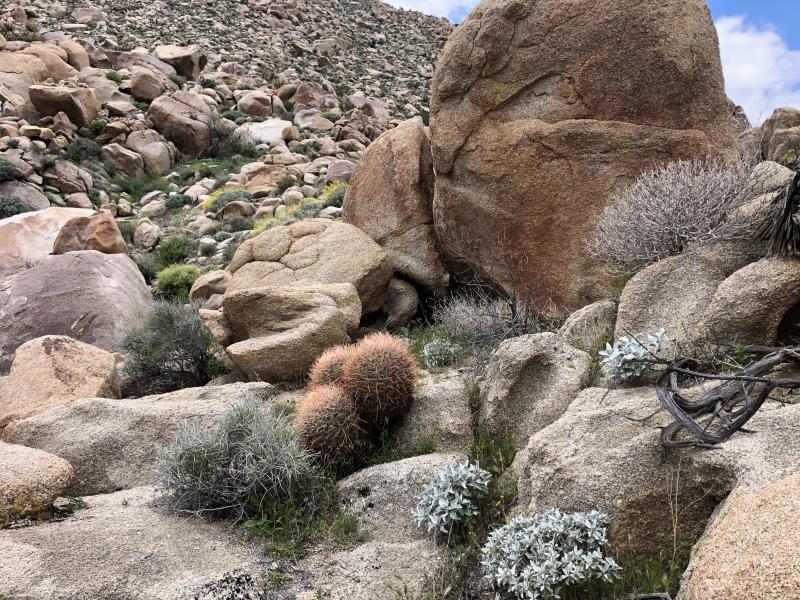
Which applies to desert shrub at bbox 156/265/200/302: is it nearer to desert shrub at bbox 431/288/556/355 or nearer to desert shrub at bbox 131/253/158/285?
desert shrub at bbox 131/253/158/285

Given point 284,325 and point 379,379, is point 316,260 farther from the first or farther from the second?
point 379,379

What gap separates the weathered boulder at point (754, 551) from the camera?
2303 mm

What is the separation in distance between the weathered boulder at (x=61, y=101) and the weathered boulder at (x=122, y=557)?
2378 centimetres

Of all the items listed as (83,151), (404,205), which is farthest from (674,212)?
(83,151)

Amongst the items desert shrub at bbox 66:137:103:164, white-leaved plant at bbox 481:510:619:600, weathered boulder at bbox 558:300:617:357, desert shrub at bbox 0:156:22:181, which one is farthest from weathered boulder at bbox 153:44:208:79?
white-leaved plant at bbox 481:510:619:600

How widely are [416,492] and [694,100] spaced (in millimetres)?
5422

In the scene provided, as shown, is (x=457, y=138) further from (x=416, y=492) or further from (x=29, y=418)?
(x=29, y=418)

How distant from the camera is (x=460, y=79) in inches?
324

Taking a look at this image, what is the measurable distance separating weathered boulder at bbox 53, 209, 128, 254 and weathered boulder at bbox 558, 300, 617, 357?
9.99 metres

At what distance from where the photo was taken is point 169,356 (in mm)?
8172

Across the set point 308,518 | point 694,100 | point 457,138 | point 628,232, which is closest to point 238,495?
point 308,518

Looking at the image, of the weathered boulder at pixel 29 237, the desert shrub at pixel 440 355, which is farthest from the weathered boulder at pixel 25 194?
the desert shrub at pixel 440 355

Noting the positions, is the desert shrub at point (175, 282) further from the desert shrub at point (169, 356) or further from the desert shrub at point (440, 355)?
the desert shrub at point (440, 355)

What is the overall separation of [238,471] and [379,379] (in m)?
1.32
